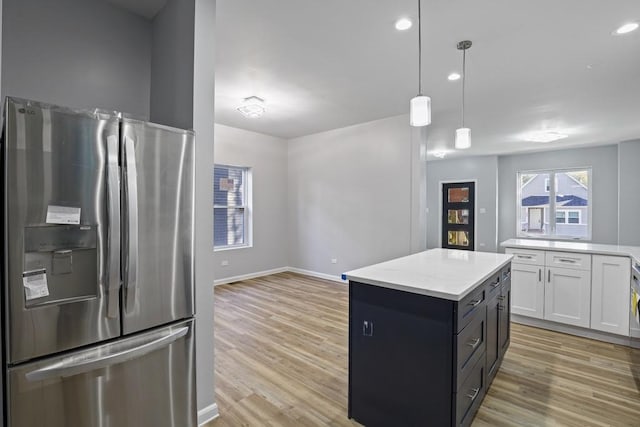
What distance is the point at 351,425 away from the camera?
6.23 feet

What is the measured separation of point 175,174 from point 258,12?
1473 mm

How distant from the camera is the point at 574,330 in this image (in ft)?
10.8

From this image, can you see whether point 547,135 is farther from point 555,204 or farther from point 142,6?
point 142,6

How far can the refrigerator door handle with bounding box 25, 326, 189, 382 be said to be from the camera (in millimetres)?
1240

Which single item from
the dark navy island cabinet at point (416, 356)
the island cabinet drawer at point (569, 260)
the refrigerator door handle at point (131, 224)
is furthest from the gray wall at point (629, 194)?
the refrigerator door handle at point (131, 224)

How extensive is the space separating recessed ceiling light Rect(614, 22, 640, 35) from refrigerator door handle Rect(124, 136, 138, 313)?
3.54 metres

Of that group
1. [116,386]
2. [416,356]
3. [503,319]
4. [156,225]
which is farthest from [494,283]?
[116,386]

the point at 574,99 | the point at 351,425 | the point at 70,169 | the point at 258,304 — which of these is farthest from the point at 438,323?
the point at 574,99

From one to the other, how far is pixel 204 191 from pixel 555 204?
8511 millimetres

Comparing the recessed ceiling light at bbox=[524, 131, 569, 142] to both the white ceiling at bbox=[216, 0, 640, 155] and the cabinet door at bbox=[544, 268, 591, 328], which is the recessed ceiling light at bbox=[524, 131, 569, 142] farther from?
the cabinet door at bbox=[544, 268, 591, 328]

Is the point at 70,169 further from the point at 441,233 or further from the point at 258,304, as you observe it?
the point at 441,233

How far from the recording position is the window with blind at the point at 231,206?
5.41 m

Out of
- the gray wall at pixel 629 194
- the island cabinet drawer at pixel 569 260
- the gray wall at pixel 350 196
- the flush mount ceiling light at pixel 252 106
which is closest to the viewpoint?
the island cabinet drawer at pixel 569 260

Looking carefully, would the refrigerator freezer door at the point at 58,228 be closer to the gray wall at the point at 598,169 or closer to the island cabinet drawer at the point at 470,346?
the island cabinet drawer at the point at 470,346
